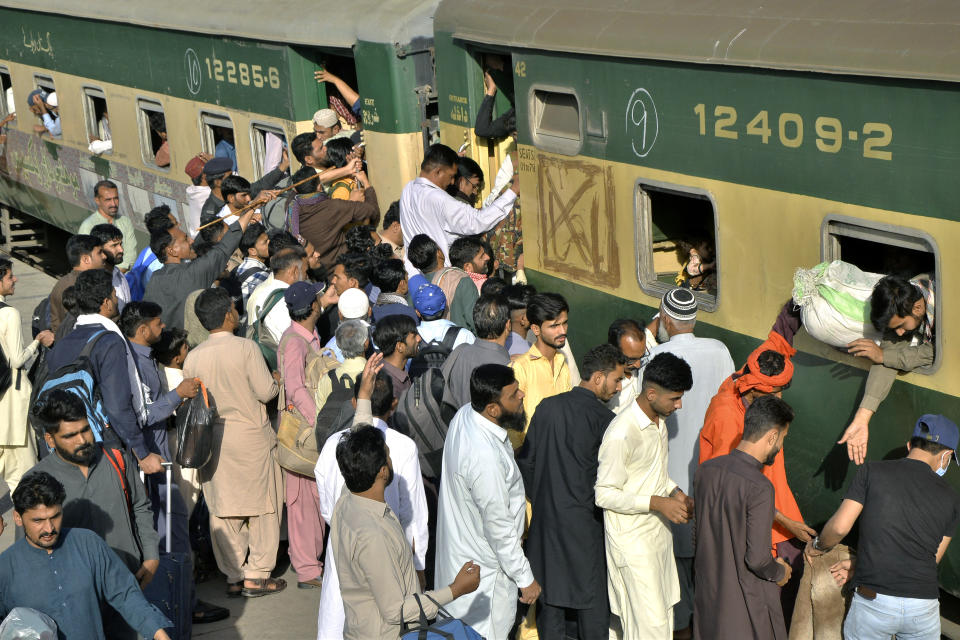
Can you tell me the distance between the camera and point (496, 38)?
718cm

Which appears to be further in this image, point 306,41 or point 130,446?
Result: point 306,41

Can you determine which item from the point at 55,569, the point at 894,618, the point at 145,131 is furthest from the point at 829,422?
the point at 145,131

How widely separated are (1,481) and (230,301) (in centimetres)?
365

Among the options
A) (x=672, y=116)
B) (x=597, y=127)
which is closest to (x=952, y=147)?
(x=672, y=116)

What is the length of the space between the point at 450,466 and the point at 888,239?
79.7 inches

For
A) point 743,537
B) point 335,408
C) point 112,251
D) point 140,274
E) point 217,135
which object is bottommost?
point 217,135

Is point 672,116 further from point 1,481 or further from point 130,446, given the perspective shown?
point 1,481

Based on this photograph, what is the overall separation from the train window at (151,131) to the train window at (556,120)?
233 inches

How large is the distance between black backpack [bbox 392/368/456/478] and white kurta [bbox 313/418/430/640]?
0.47 meters

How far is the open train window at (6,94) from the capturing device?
50.7ft

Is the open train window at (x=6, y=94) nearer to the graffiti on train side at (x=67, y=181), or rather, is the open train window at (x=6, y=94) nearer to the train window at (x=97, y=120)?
the graffiti on train side at (x=67, y=181)

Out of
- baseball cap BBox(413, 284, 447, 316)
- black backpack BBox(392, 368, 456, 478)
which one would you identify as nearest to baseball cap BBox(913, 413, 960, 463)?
black backpack BBox(392, 368, 456, 478)

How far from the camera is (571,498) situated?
5082mm

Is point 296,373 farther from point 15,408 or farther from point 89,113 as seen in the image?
point 89,113
